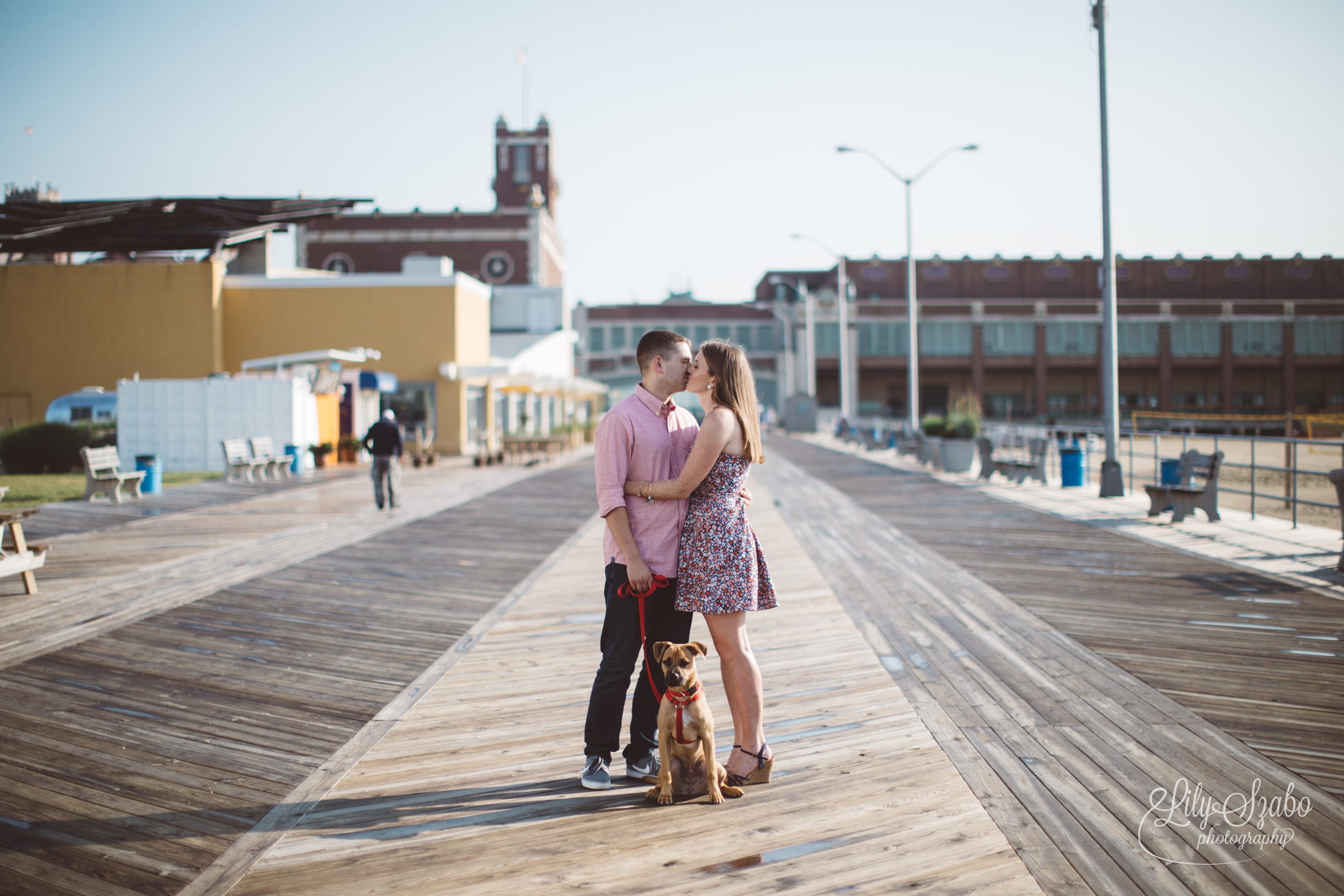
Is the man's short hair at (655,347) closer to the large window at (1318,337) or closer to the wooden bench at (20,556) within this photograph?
the wooden bench at (20,556)

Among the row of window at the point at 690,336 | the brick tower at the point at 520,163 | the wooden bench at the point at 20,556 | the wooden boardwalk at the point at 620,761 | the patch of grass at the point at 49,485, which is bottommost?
the wooden boardwalk at the point at 620,761

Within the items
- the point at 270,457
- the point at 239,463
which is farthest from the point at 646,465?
the point at 270,457

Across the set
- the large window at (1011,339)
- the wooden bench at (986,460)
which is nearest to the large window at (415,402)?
the wooden bench at (986,460)

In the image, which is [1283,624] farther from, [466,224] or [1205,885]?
[466,224]

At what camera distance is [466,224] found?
55.4 m

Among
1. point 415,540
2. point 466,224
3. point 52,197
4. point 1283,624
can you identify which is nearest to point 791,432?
point 466,224

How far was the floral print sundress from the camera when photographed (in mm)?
3572

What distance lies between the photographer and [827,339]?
6619cm

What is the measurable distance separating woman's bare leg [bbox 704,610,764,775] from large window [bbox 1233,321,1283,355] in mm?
73649

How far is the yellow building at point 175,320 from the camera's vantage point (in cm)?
2836

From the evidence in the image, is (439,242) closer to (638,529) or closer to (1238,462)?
(1238,462)

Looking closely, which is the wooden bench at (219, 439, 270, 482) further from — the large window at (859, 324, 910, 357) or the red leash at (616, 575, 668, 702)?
the large window at (859, 324, 910, 357)

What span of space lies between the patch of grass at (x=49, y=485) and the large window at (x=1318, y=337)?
71.2 metres

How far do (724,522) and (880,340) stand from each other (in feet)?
209
